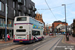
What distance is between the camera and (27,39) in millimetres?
17109

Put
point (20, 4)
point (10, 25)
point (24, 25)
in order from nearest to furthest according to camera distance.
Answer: point (24, 25), point (10, 25), point (20, 4)

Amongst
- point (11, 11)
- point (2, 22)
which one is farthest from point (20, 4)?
point (2, 22)

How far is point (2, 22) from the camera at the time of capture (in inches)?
1238

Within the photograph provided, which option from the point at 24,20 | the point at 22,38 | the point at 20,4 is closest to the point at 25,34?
the point at 22,38

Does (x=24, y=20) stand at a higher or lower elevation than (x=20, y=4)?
lower

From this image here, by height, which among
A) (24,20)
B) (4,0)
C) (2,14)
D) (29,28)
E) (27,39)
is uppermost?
(4,0)

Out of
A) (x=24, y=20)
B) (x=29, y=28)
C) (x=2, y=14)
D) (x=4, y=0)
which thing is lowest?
(x=29, y=28)

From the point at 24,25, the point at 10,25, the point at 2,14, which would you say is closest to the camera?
the point at 24,25

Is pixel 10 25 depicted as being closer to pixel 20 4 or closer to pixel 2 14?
pixel 2 14

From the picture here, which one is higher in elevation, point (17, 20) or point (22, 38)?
point (17, 20)

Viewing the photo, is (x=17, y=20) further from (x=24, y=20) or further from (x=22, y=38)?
(x=22, y=38)

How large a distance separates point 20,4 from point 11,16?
8567 mm

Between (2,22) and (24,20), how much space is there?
1602 cm

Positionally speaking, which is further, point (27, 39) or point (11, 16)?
point (11, 16)
